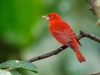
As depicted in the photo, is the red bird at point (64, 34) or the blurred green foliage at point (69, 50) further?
the red bird at point (64, 34)

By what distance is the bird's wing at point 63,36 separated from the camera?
12.7 feet

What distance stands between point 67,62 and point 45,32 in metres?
0.54

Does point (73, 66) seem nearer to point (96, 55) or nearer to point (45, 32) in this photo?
point (96, 55)

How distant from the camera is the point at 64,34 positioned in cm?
414

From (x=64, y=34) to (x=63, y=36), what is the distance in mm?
30

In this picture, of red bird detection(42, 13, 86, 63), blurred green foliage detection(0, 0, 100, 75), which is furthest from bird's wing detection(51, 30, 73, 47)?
blurred green foliage detection(0, 0, 100, 75)

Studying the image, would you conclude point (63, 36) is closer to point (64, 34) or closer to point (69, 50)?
point (64, 34)

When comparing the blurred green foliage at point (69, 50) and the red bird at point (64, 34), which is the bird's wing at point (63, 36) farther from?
the blurred green foliage at point (69, 50)

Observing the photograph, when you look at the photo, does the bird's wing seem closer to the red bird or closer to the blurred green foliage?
the red bird

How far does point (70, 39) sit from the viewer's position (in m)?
3.88

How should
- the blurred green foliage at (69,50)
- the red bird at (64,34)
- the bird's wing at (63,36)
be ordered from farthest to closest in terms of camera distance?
the bird's wing at (63,36)
the red bird at (64,34)
the blurred green foliage at (69,50)

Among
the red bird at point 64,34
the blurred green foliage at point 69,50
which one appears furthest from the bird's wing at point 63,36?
the blurred green foliage at point 69,50

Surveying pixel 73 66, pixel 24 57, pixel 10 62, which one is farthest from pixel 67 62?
pixel 10 62

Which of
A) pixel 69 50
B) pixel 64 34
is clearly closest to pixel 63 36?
pixel 64 34
